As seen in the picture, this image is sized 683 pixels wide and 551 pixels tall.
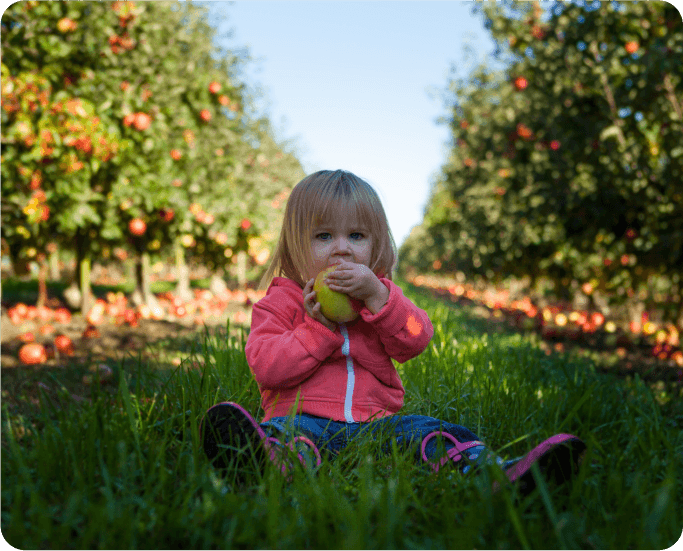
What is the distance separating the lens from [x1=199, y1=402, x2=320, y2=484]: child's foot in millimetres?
1460

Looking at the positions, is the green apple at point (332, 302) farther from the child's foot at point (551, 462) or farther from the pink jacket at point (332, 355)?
the child's foot at point (551, 462)

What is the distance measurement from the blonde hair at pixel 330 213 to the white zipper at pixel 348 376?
27cm

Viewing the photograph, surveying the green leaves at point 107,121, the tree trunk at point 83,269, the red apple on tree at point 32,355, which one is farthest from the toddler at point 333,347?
the tree trunk at point 83,269

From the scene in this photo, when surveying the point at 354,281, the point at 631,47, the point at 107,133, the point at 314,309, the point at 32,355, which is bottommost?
the point at 32,355

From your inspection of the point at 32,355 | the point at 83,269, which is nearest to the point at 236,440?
the point at 32,355

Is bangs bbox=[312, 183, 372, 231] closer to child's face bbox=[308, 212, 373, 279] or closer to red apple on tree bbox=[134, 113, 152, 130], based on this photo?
child's face bbox=[308, 212, 373, 279]

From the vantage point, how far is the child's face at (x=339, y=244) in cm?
192

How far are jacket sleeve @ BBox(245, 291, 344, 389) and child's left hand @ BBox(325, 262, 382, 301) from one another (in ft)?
0.52

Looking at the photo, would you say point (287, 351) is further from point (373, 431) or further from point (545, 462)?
point (545, 462)

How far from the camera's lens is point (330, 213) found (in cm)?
191

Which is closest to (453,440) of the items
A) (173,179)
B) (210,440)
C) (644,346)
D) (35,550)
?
(210,440)

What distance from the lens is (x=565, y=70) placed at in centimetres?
516

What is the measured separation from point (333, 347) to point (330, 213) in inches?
19.4

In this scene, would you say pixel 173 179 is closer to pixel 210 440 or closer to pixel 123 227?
pixel 123 227
